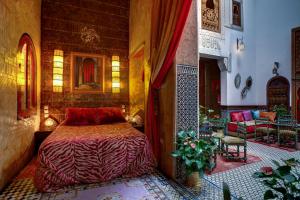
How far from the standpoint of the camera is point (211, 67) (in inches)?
335

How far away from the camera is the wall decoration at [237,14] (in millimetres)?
7594

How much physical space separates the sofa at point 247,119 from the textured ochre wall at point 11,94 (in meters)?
6.37

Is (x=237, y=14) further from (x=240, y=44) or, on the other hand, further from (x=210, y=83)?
(x=210, y=83)

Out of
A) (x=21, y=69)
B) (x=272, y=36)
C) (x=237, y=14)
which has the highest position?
(x=237, y=14)

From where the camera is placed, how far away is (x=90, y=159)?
107 inches

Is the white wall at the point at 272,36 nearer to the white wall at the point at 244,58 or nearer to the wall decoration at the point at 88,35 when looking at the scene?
the white wall at the point at 244,58

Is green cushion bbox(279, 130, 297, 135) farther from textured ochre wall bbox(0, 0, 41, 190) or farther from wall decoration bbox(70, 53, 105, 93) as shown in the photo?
textured ochre wall bbox(0, 0, 41, 190)

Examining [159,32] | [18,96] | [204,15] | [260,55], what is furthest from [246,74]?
[18,96]

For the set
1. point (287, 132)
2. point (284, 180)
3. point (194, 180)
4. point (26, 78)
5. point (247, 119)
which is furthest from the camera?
point (247, 119)

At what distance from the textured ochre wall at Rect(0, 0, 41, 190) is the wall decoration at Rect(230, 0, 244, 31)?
759 centimetres

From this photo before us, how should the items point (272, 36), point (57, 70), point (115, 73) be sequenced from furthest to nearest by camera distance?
point (272, 36), point (115, 73), point (57, 70)

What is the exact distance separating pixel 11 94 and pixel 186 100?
9.36 feet

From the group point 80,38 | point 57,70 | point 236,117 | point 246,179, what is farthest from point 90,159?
point 236,117

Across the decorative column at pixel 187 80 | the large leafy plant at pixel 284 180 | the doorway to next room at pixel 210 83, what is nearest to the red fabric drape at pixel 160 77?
the decorative column at pixel 187 80
